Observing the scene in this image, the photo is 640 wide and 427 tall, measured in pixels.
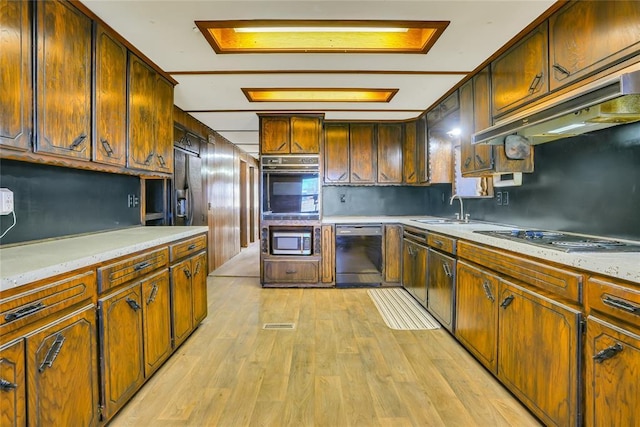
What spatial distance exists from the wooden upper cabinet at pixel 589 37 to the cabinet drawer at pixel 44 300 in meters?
2.70

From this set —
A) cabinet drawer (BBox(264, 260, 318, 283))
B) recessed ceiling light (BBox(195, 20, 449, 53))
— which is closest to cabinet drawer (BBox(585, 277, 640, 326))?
recessed ceiling light (BBox(195, 20, 449, 53))

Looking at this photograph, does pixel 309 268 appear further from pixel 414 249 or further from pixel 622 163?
pixel 622 163

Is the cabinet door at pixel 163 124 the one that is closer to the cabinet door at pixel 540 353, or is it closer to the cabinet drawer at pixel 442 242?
the cabinet drawer at pixel 442 242

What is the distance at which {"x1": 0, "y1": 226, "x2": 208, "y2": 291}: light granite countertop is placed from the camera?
1.18m

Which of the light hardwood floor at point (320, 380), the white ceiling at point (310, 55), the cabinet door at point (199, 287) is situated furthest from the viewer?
the cabinet door at point (199, 287)

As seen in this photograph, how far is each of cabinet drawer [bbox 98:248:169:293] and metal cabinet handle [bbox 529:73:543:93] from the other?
270 centimetres

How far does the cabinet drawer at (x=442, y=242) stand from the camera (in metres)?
2.66

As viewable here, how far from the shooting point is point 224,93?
338 cm

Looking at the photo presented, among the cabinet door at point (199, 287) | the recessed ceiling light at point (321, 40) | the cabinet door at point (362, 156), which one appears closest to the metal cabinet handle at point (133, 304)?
the cabinet door at point (199, 287)

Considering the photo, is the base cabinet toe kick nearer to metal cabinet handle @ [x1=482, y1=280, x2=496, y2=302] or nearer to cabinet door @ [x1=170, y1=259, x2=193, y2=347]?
cabinet door @ [x1=170, y1=259, x2=193, y2=347]

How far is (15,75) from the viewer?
1470mm

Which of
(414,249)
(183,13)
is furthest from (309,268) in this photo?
(183,13)

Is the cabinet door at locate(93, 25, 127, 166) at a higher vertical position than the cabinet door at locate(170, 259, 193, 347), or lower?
higher

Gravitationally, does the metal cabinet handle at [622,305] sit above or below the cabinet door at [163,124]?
below
